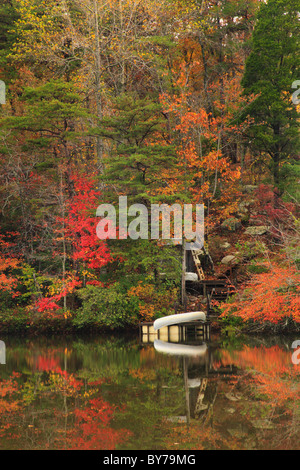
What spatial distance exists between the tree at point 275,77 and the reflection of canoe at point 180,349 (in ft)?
33.1

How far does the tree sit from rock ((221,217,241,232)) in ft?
10.8

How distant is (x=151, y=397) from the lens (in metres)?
11.8

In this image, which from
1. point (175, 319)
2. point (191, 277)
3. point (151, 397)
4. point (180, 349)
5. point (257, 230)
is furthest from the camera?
point (257, 230)

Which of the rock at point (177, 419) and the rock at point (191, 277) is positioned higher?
the rock at point (191, 277)

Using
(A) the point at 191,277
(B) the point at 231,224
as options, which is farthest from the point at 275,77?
(A) the point at 191,277

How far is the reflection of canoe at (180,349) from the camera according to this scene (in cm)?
1733

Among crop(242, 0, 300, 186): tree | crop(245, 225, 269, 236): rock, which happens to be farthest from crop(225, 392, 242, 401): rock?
crop(242, 0, 300, 186): tree

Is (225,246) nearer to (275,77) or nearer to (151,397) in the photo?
(275,77)

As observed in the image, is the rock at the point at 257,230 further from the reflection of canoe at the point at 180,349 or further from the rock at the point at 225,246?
the reflection of canoe at the point at 180,349

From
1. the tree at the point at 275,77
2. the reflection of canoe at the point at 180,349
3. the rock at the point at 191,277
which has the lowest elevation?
the reflection of canoe at the point at 180,349

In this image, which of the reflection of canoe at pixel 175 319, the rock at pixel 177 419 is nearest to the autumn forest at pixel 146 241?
the rock at pixel 177 419

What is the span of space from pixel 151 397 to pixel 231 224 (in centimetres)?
1688
